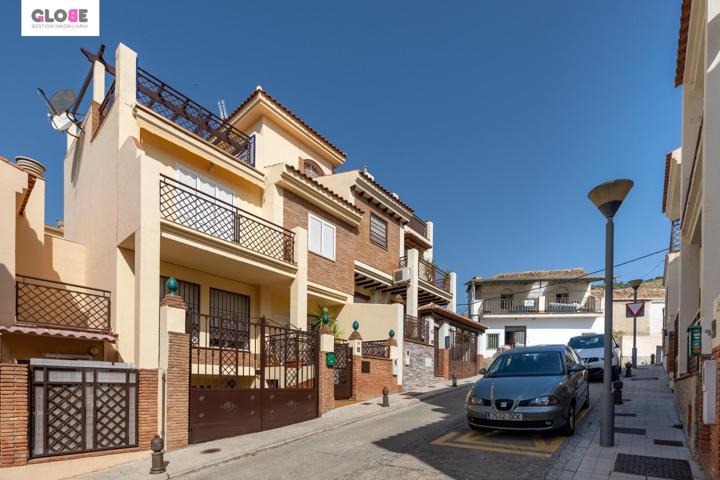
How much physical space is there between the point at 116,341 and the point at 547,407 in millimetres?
9285

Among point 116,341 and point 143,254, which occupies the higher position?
point 143,254

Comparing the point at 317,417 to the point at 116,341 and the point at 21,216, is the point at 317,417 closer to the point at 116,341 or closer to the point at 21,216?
the point at 116,341

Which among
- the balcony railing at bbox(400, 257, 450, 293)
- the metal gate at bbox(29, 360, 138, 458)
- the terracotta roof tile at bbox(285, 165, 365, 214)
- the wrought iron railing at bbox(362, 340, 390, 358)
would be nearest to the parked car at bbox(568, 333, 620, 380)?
the wrought iron railing at bbox(362, 340, 390, 358)

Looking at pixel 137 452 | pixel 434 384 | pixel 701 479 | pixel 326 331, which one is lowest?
pixel 434 384

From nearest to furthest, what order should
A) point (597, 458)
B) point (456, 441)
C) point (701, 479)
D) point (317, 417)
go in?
point (701, 479) < point (597, 458) < point (456, 441) < point (317, 417)

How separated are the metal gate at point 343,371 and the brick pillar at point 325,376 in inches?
66.2

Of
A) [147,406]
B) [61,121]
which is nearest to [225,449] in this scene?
[147,406]

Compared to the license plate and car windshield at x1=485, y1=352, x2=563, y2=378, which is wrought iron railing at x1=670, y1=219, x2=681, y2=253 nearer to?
car windshield at x1=485, y1=352, x2=563, y2=378

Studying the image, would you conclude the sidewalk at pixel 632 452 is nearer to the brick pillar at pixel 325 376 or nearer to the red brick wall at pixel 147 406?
the brick pillar at pixel 325 376

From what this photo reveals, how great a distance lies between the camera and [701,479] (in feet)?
20.1

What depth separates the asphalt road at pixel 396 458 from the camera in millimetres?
6730

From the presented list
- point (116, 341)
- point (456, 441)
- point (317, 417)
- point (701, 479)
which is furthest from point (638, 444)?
point (116, 341)

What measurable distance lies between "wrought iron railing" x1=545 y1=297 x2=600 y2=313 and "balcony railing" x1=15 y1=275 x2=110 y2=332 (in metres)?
34.4

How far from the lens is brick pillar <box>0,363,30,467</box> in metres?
6.84
